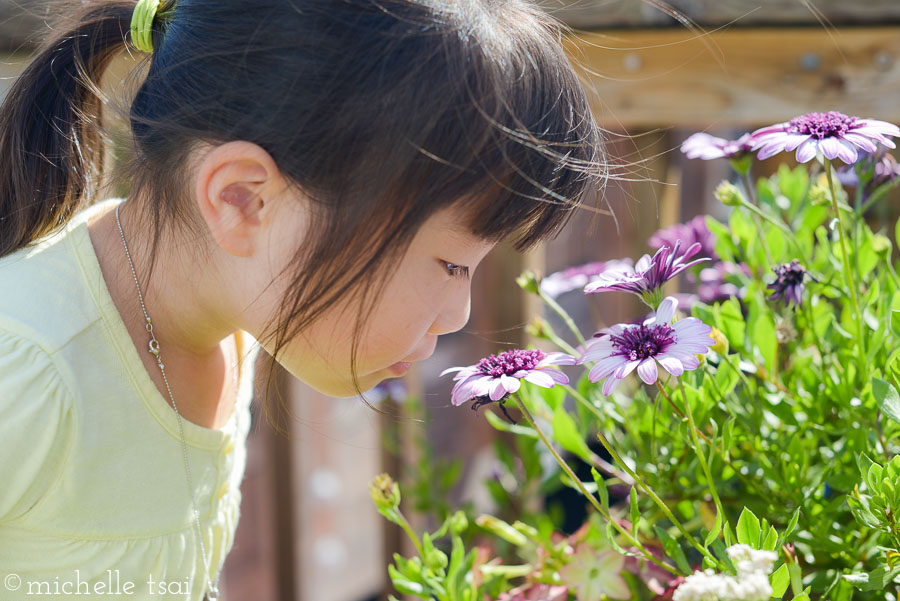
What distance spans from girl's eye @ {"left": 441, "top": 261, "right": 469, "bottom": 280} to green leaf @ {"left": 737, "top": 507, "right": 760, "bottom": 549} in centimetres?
31

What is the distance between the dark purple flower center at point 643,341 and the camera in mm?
560

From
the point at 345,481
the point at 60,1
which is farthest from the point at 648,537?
the point at 345,481

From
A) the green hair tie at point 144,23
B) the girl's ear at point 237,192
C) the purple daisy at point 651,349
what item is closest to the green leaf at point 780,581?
the purple daisy at point 651,349

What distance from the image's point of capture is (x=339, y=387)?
31.2 inches

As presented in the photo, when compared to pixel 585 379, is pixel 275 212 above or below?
above

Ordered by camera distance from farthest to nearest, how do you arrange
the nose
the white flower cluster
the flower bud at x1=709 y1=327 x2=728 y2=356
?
the nose, the flower bud at x1=709 y1=327 x2=728 y2=356, the white flower cluster

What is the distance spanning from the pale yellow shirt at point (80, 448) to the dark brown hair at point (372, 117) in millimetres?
127

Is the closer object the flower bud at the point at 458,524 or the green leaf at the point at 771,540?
the green leaf at the point at 771,540

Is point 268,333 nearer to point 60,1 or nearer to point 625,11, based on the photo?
point 60,1

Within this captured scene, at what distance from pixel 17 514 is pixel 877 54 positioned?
3.80 feet

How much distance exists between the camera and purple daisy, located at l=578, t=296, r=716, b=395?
541 millimetres

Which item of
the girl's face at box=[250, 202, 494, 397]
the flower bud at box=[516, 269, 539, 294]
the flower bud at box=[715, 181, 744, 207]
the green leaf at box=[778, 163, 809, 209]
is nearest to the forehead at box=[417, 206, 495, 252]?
the girl's face at box=[250, 202, 494, 397]

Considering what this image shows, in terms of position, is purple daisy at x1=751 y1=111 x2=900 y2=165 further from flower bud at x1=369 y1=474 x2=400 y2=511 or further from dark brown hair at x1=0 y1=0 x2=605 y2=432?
flower bud at x1=369 y1=474 x2=400 y2=511

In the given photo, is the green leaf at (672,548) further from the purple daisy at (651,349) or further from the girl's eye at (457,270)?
the girl's eye at (457,270)
